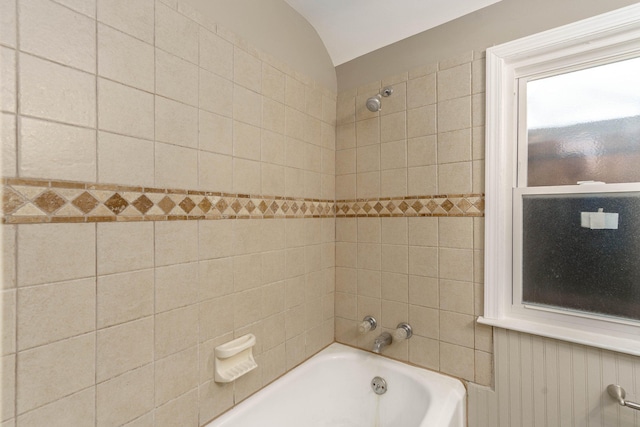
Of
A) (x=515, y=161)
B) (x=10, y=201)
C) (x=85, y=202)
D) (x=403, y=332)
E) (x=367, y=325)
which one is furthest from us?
(x=367, y=325)

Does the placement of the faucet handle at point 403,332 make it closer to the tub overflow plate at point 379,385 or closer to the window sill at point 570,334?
the tub overflow plate at point 379,385

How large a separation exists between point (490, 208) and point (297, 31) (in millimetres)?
1374

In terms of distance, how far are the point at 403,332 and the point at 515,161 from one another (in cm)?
102

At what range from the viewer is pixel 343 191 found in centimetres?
187

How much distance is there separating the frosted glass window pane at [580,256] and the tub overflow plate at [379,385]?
84 cm

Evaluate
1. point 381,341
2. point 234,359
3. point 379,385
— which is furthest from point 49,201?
point 379,385

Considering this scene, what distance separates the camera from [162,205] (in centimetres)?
102

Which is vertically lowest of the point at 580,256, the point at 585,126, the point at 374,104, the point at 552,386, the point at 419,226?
the point at 552,386

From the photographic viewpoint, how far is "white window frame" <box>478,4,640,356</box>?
1.19 meters

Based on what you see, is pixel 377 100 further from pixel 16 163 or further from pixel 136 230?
pixel 16 163

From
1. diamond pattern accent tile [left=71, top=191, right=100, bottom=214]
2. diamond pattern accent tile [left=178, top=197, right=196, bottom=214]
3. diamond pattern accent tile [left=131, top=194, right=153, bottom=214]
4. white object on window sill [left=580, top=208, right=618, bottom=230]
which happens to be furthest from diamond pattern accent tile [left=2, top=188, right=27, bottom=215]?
white object on window sill [left=580, top=208, right=618, bottom=230]

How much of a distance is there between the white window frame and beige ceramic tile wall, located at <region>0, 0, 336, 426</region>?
39.6 inches

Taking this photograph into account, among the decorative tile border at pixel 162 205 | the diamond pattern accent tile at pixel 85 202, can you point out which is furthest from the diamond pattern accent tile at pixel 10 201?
the diamond pattern accent tile at pixel 85 202

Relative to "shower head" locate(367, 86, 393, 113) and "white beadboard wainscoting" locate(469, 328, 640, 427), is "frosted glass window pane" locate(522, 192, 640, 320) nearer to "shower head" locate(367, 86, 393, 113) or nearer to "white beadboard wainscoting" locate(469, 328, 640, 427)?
"white beadboard wainscoting" locate(469, 328, 640, 427)
